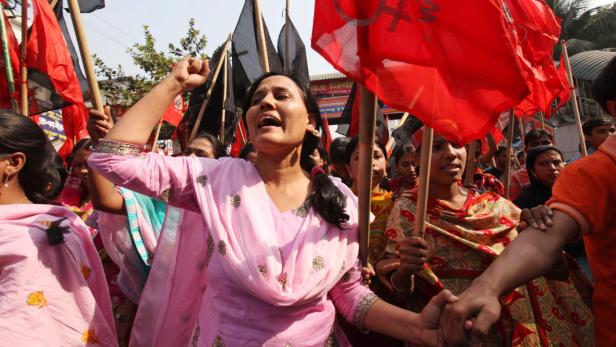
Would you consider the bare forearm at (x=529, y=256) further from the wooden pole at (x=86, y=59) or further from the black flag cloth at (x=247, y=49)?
the black flag cloth at (x=247, y=49)

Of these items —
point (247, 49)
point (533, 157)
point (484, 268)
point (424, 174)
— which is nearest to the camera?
point (424, 174)

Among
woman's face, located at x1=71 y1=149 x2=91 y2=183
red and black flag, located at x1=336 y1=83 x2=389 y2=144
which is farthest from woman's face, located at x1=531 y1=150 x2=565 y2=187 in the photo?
woman's face, located at x1=71 y1=149 x2=91 y2=183

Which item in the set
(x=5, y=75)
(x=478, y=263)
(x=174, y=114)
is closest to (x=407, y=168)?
(x=478, y=263)

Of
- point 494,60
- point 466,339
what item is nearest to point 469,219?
point 494,60

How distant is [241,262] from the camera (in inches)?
57.4

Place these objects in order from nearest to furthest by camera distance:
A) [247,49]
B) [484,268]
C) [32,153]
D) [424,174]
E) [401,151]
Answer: [424,174], [32,153], [484,268], [401,151], [247,49]

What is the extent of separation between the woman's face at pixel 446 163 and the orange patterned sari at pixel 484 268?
0.48ft

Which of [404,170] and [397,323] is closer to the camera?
[397,323]

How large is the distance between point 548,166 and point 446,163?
1.55 m

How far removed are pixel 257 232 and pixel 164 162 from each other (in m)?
0.40

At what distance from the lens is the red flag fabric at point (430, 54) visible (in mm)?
1494

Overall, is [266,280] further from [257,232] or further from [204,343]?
[204,343]

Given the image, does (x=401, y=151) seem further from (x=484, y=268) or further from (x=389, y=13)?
(x=389, y=13)

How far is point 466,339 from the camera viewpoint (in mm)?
1214
